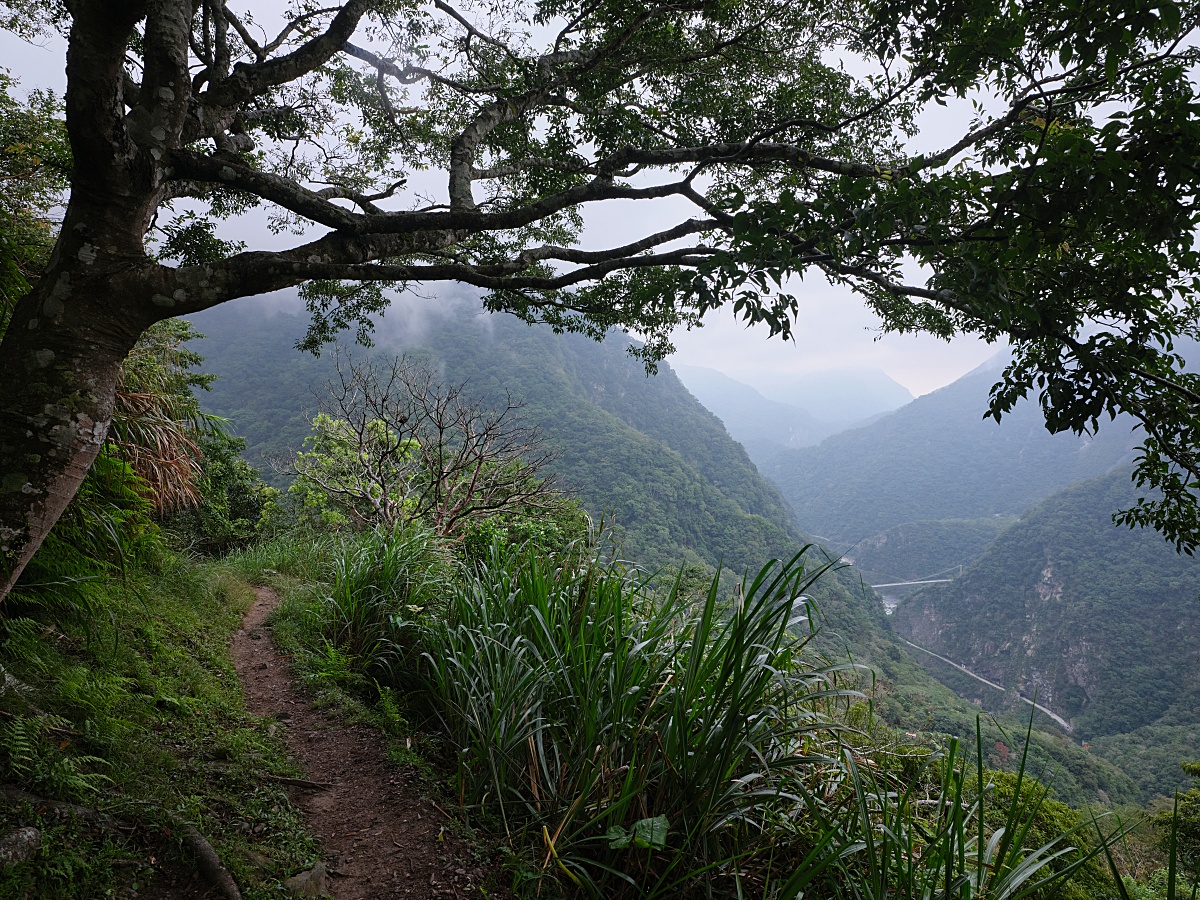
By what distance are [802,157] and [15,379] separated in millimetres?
4171

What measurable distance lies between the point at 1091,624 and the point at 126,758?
4882cm

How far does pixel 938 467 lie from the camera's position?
90188 millimetres

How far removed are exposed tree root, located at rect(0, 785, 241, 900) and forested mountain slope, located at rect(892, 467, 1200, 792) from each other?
95.2ft

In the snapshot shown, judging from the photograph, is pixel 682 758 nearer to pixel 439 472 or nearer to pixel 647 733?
pixel 647 733

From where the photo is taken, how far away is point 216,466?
384 inches

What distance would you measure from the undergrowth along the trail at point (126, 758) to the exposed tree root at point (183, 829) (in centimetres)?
1

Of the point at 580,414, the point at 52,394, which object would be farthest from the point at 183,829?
the point at 580,414

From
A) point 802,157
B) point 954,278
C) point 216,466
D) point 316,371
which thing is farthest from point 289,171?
point 316,371

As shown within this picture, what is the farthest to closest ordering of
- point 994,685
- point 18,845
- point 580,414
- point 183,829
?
point 580,414 → point 994,685 → point 183,829 → point 18,845

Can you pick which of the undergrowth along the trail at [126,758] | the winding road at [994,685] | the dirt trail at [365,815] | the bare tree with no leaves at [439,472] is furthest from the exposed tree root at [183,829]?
the winding road at [994,685]

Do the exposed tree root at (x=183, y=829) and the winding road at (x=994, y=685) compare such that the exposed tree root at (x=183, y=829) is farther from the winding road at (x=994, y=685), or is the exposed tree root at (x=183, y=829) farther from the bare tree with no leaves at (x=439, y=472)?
the winding road at (x=994, y=685)

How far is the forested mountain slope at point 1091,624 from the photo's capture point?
28797 mm

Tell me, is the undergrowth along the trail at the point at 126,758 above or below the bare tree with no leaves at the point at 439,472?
below

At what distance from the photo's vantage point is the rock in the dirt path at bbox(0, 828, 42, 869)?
138 centimetres
